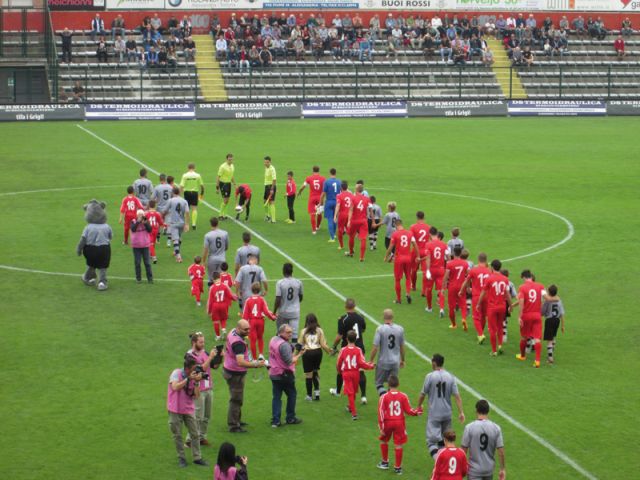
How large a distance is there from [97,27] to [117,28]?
125cm

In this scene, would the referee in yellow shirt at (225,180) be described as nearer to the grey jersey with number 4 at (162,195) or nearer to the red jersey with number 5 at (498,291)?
the grey jersey with number 4 at (162,195)

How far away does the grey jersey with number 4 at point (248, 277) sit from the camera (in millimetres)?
22500

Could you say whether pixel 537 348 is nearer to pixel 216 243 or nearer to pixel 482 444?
pixel 482 444

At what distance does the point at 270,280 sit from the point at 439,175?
18577 millimetres

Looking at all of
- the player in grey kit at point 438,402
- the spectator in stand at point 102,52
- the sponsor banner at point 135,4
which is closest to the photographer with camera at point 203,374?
the player in grey kit at point 438,402

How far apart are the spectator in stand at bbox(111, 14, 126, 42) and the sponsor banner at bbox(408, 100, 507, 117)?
61.0ft

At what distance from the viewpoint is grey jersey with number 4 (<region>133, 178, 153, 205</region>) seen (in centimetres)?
3159

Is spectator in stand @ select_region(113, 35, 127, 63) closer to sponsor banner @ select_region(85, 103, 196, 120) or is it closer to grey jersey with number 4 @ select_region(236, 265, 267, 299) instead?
sponsor banner @ select_region(85, 103, 196, 120)

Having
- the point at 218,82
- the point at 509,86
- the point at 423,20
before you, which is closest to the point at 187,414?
the point at 218,82

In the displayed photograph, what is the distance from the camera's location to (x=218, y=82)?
6650 cm

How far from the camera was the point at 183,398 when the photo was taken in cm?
1628

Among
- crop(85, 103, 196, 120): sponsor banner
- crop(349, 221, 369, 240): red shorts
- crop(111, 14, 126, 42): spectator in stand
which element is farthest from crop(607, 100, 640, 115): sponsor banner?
crop(349, 221, 369, 240): red shorts

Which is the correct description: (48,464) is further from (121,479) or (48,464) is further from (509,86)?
(509,86)

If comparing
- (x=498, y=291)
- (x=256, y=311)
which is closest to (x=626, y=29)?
(x=498, y=291)
